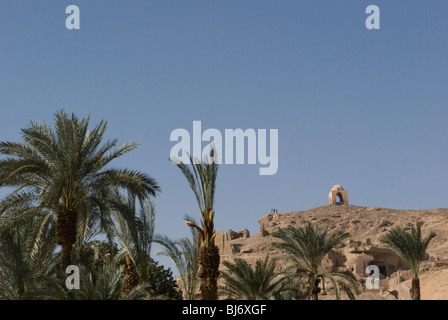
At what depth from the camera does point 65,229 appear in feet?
67.4

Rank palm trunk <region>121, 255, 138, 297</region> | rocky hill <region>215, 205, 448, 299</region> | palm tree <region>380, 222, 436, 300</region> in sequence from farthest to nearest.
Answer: rocky hill <region>215, 205, 448, 299</region>
palm tree <region>380, 222, 436, 300</region>
palm trunk <region>121, 255, 138, 297</region>

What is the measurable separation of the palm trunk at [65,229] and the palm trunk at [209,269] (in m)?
4.69

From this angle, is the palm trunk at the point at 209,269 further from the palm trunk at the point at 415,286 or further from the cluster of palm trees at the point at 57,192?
the palm trunk at the point at 415,286

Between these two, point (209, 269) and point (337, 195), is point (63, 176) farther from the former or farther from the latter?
point (337, 195)

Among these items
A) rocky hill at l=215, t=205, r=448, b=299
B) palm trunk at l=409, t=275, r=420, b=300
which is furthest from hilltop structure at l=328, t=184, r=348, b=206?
palm trunk at l=409, t=275, r=420, b=300

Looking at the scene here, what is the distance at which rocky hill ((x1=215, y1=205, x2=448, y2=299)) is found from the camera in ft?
144

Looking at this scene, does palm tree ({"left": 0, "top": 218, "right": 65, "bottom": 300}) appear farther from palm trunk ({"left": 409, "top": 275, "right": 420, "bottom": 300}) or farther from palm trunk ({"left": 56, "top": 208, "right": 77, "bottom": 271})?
palm trunk ({"left": 409, "top": 275, "right": 420, "bottom": 300})

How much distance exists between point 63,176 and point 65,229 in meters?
1.67

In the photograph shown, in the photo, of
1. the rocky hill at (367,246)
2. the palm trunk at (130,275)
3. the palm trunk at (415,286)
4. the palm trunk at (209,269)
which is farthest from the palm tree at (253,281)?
the rocky hill at (367,246)

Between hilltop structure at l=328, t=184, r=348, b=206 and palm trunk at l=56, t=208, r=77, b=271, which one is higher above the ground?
Result: hilltop structure at l=328, t=184, r=348, b=206

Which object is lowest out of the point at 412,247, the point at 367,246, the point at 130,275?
the point at 130,275

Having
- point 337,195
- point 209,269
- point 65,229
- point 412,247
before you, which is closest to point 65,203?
point 65,229

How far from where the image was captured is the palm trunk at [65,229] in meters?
20.5
